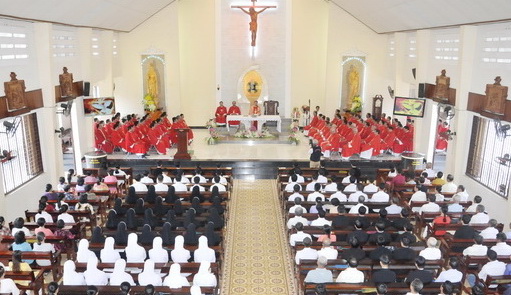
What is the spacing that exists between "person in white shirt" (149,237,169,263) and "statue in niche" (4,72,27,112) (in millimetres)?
5803

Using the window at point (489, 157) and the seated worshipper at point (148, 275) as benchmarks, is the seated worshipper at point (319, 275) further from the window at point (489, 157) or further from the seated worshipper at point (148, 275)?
the window at point (489, 157)

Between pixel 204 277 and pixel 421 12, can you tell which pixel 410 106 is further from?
pixel 204 277

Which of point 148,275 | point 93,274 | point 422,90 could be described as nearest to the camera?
point 148,275

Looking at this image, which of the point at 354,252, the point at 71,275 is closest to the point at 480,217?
the point at 354,252

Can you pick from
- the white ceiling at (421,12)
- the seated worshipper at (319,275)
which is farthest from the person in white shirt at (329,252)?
the white ceiling at (421,12)

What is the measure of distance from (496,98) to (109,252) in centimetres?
970

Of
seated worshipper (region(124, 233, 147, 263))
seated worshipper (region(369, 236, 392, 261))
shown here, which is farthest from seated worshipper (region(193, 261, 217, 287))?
seated worshipper (region(369, 236, 392, 261))

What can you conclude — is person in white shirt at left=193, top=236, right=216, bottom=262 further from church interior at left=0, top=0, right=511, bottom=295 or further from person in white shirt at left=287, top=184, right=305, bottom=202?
person in white shirt at left=287, top=184, right=305, bottom=202

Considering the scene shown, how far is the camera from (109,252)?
805 cm

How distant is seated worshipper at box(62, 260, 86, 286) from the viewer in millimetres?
7133

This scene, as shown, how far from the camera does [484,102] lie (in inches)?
476

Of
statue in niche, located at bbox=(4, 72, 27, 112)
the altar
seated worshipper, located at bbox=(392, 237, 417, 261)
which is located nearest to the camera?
seated worshipper, located at bbox=(392, 237, 417, 261)

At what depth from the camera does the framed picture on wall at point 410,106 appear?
51.9 feet

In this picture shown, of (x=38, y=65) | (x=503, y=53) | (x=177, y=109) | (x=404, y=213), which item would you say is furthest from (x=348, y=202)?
(x=177, y=109)
